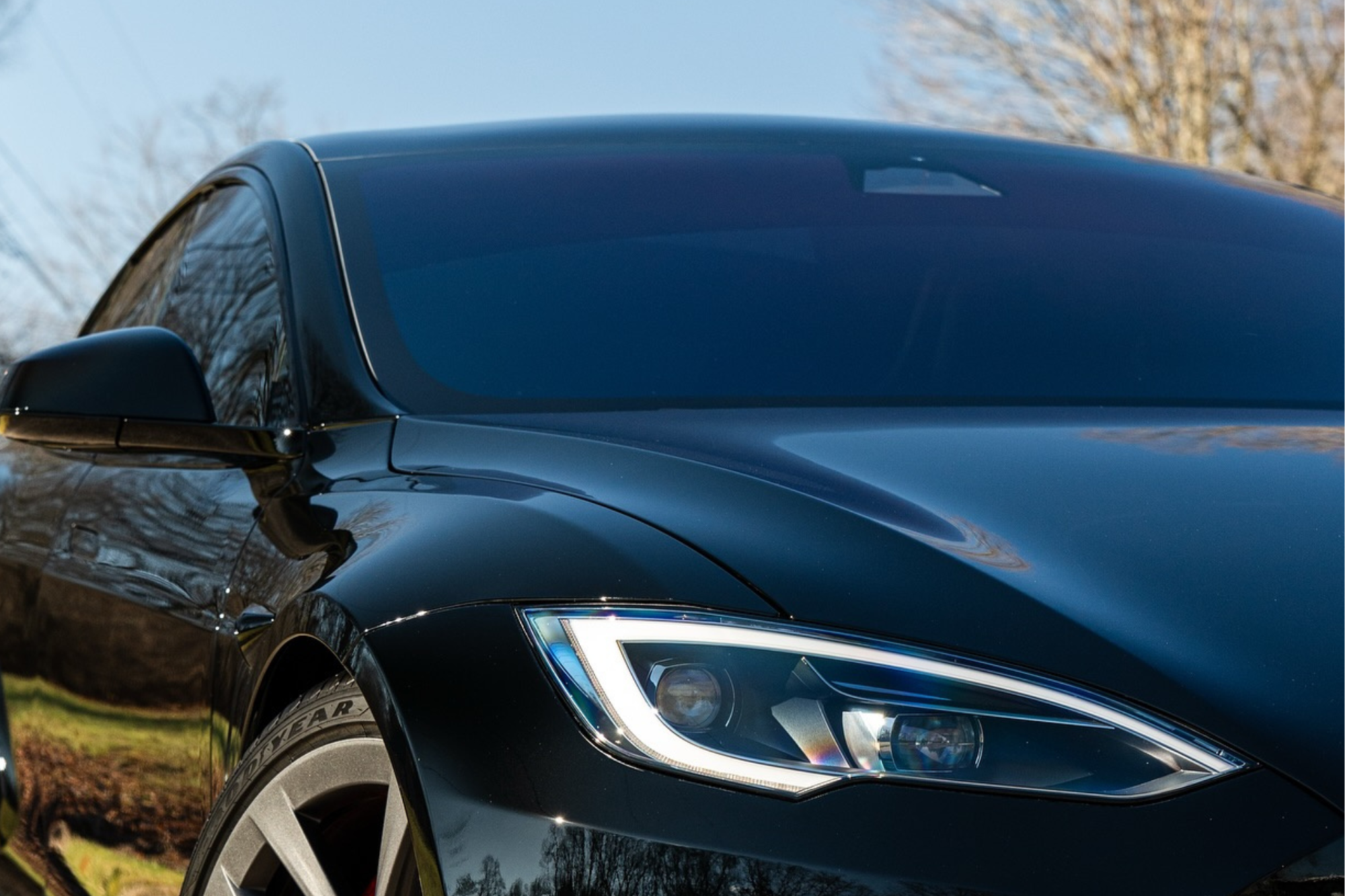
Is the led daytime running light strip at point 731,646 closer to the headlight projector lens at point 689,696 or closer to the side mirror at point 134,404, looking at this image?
the headlight projector lens at point 689,696

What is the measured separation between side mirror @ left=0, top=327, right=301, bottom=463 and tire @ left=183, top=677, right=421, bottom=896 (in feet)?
1.53

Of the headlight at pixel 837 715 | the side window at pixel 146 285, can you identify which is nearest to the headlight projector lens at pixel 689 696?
the headlight at pixel 837 715

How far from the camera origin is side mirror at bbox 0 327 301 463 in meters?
2.07

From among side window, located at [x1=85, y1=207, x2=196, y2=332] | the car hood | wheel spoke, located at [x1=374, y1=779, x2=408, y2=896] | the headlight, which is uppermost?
side window, located at [x1=85, y1=207, x2=196, y2=332]

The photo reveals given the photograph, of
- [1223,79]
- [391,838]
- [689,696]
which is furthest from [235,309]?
[1223,79]

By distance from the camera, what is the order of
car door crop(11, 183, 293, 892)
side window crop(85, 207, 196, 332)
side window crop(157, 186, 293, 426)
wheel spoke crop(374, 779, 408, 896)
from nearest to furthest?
wheel spoke crop(374, 779, 408, 896)
car door crop(11, 183, 293, 892)
side window crop(157, 186, 293, 426)
side window crop(85, 207, 196, 332)

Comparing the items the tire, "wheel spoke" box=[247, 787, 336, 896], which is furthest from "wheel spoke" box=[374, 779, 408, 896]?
"wheel spoke" box=[247, 787, 336, 896]

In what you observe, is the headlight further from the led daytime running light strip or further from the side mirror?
the side mirror

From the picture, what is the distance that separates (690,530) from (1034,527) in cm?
30

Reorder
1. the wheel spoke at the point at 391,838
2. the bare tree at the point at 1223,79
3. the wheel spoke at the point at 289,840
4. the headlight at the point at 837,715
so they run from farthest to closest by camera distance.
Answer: the bare tree at the point at 1223,79 → the wheel spoke at the point at 289,840 → the wheel spoke at the point at 391,838 → the headlight at the point at 837,715

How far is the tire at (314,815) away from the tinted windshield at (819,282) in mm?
482

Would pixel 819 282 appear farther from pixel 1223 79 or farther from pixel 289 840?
pixel 1223 79

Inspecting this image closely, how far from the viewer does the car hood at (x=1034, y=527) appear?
126 centimetres

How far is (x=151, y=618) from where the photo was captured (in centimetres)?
212
